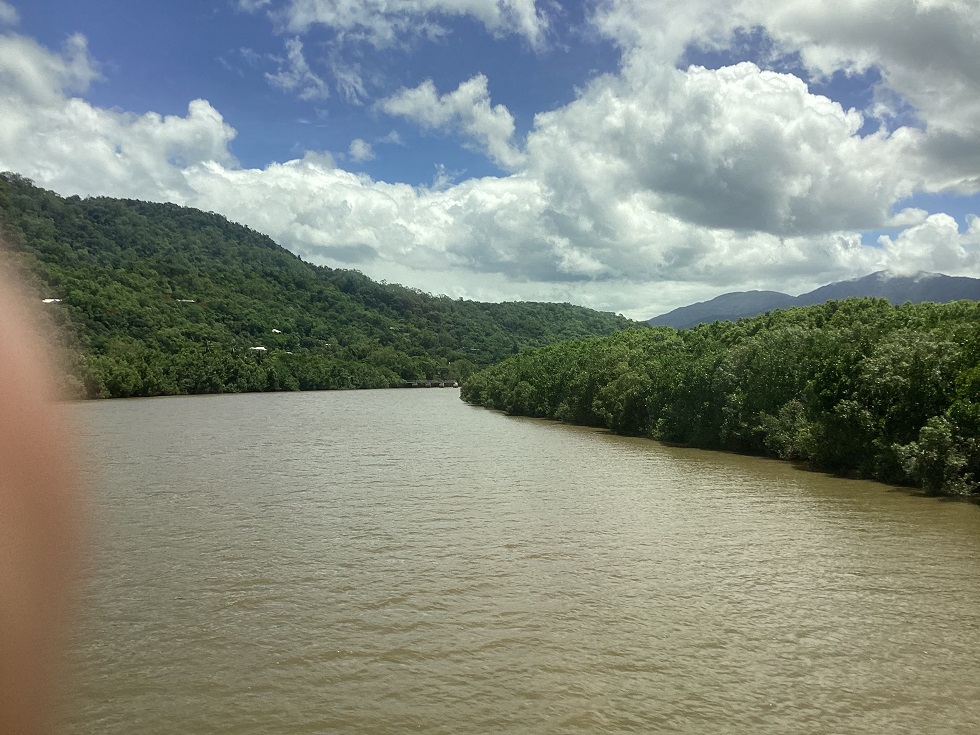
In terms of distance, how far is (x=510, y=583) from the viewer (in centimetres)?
1966

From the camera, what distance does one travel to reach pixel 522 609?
17469 mm

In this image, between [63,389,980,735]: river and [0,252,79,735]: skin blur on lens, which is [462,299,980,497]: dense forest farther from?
[0,252,79,735]: skin blur on lens

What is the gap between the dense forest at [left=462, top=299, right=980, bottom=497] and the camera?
3427 cm

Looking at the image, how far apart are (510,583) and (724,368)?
3965 centimetres

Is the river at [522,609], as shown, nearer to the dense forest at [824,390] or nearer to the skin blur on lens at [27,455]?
the skin blur on lens at [27,455]

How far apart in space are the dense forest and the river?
337cm

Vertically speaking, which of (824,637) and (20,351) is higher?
(20,351)

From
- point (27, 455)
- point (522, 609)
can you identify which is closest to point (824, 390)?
point (522, 609)

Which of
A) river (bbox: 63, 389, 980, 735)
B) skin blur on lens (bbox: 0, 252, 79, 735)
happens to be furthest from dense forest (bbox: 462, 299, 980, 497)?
skin blur on lens (bbox: 0, 252, 79, 735)

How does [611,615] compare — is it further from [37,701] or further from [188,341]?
[188,341]

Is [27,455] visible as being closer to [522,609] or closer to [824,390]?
[522,609]

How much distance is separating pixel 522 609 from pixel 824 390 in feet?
98.3

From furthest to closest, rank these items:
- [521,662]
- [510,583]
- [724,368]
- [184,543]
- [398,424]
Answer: [398,424] < [724,368] < [184,543] < [510,583] < [521,662]

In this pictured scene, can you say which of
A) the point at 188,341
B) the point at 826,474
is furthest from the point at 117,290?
the point at 826,474
